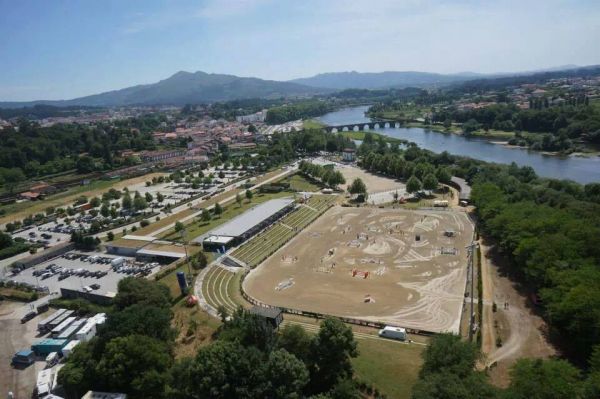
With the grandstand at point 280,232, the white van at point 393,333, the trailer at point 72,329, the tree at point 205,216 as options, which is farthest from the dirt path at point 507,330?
the tree at point 205,216

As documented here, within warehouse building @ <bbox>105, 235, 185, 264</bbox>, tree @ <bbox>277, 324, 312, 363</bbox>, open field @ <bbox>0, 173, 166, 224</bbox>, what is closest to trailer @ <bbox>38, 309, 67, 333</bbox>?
warehouse building @ <bbox>105, 235, 185, 264</bbox>

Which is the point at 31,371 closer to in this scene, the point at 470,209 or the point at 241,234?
the point at 241,234

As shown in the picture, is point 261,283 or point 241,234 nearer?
point 261,283

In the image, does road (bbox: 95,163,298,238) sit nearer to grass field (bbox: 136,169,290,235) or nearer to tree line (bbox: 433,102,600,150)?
grass field (bbox: 136,169,290,235)

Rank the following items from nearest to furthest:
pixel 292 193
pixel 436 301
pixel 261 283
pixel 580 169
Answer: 1. pixel 436 301
2. pixel 261 283
3. pixel 292 193
4. pixel 580 169

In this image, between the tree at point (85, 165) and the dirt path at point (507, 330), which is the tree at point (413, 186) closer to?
the dirt path at point (507, 330)

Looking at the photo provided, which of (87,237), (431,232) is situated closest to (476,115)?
(431,232)
